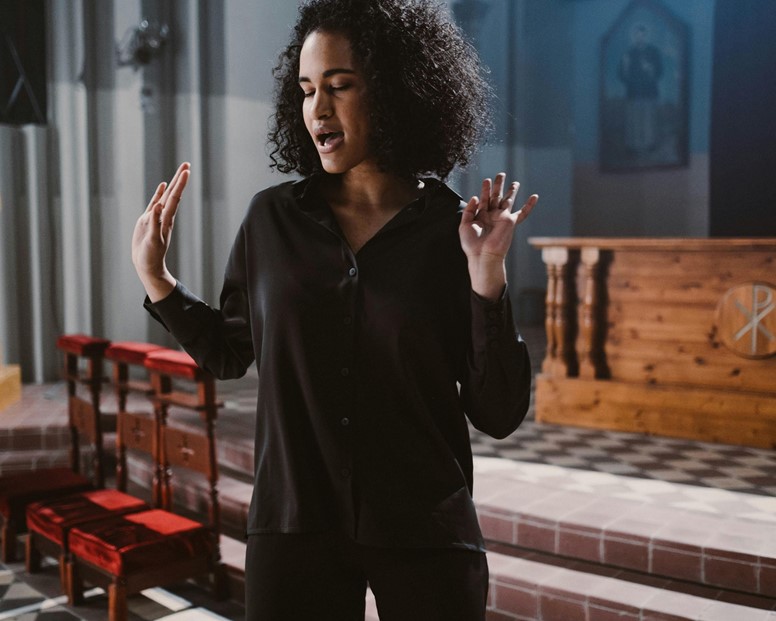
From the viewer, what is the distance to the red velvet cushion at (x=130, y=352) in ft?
12.2

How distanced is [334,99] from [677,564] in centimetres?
258

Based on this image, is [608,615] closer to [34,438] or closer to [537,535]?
[537,535]

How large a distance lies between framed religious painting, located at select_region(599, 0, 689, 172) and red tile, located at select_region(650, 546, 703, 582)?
26.5 feet

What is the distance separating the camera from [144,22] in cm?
692

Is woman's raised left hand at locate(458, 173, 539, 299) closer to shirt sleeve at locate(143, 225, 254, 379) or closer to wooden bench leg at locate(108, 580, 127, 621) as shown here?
shirt sleeve at locate(143, 225, 254, 379)

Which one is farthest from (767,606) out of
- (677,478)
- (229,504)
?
(229,504)

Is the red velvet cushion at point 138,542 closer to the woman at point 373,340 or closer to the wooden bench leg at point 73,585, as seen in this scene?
the wooden bench leg at point 73,585

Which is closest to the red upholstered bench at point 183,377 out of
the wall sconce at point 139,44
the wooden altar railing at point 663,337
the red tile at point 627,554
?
the red tile at point 627,554

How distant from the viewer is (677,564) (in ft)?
10.6

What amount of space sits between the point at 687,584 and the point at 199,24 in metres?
6.13

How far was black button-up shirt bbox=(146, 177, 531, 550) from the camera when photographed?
126cm

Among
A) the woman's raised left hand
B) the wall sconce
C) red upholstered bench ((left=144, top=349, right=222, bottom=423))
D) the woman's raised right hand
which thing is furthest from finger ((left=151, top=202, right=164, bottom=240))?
the wall sconce

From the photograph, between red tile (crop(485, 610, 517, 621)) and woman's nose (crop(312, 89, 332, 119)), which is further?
red tile (crop(485, 610, 517, 621))

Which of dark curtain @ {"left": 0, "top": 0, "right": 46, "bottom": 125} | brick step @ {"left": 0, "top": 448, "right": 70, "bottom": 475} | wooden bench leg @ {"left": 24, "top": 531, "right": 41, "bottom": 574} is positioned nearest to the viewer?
wooden bench leg @ {"left": 24, "top": 531, "right": 41, "bottom": 574}
